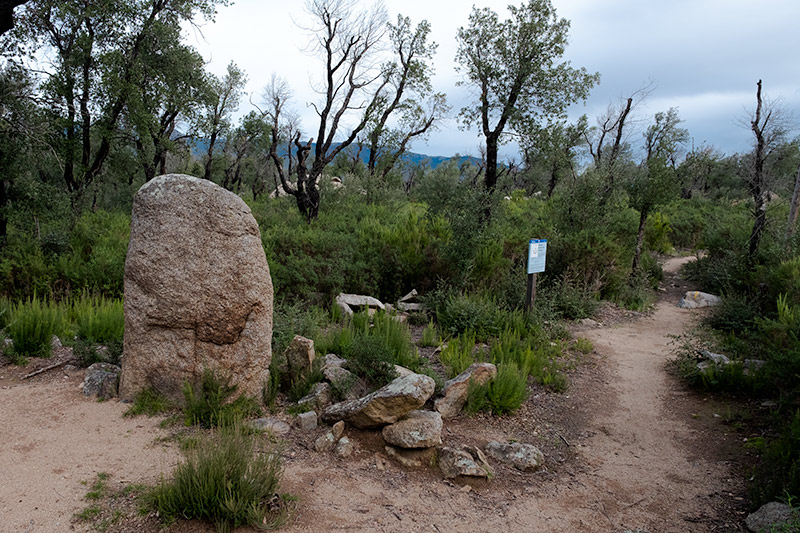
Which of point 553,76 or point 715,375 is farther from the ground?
point 553,76

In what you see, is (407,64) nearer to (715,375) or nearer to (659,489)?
(715,375)

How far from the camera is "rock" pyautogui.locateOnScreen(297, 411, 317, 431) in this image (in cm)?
440

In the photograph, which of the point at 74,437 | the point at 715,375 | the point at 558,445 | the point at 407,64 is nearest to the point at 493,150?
the point at 407,64

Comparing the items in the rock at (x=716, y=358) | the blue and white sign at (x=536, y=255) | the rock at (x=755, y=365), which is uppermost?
the blue and white sign at (x=536, y=255)

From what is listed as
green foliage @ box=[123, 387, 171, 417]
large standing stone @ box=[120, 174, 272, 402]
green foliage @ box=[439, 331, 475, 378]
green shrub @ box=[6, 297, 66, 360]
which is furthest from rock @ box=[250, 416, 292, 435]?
green shrub @ box=[6, 297, 66, 360]

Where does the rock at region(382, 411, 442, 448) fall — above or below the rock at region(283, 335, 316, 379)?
below

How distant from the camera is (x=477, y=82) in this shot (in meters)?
15.2

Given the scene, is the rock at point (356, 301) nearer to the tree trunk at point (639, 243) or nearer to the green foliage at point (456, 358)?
the green foliage at point (456, 358)

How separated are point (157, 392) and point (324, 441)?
1.61 meters

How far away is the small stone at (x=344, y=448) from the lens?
4.01 meters

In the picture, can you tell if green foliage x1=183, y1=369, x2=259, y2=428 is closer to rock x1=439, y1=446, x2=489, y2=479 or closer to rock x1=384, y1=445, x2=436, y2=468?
rock x1=384, y1=445, x2=436, y2=468

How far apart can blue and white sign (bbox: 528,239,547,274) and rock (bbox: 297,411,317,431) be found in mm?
4438

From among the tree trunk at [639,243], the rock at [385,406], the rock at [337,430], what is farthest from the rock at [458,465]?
the tree trunk at [639,243]

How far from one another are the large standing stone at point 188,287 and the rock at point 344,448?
1139 mm
